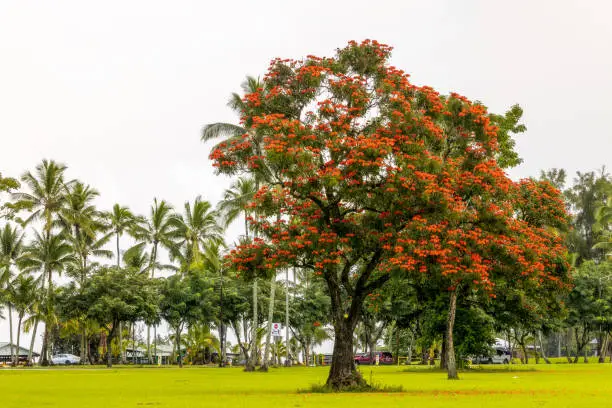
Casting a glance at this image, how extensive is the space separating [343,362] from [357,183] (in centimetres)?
598

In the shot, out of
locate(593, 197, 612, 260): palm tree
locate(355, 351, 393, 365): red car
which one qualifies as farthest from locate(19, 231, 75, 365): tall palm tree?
locate(593, 197, 612, 260): palm tree

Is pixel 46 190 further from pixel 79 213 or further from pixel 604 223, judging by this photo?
pixel 604 223

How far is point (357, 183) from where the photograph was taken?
21906 millimetres

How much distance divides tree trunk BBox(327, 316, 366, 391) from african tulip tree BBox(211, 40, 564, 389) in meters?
0.03

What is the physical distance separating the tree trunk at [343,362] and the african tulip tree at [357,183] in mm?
34

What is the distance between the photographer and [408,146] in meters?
22.0

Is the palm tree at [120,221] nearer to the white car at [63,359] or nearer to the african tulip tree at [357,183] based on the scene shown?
the white car at [63,359]

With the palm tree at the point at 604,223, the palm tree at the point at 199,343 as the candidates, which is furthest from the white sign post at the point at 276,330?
the palm tree at the point at 604,223

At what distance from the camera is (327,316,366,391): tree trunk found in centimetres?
2339

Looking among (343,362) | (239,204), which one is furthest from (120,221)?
(343,362)

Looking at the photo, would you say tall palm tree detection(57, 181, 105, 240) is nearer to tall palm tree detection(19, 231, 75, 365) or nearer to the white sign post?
tall palm tree detection(19, 231, 75, 365)

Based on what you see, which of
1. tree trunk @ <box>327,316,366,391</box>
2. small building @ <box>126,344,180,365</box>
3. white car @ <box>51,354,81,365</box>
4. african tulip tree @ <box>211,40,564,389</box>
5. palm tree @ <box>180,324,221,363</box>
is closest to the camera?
african tulip tree @ <box>211,40,564,389</box>

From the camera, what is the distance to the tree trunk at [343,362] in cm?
2339

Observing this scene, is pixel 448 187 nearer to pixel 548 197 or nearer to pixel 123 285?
pixel 548 197
